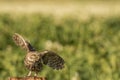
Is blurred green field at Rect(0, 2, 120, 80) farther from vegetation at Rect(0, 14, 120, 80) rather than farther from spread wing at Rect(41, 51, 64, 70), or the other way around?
spread wing at Rect(41, 51, 64, 70)

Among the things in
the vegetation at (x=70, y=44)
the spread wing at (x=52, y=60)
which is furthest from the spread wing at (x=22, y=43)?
the vegetation at (x=70, y=44)

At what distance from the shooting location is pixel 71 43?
10.1 metres

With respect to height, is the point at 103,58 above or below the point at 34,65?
below

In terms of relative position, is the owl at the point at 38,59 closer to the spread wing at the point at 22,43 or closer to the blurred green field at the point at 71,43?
the spread wing at the point at 22,43

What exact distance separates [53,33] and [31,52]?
4.44 metres

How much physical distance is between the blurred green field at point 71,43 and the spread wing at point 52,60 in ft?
4.79

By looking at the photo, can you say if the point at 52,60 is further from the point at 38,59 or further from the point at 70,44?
the point at 70,44

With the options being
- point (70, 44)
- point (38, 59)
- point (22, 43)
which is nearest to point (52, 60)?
point (38, 59)

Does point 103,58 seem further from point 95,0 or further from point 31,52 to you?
point 95,0

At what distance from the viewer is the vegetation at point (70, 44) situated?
809 cm

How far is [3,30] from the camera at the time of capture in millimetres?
10562

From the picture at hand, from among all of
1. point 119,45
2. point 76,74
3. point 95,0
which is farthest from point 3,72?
point 95,0

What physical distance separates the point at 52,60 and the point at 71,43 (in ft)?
13.5

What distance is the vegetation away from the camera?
809 centimetres
